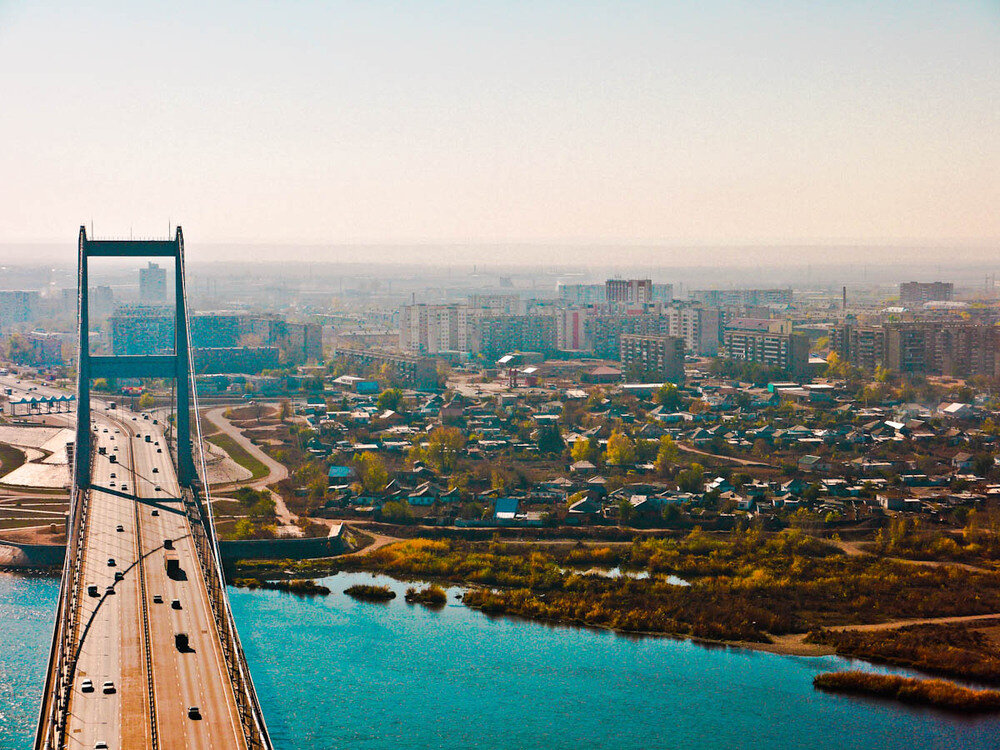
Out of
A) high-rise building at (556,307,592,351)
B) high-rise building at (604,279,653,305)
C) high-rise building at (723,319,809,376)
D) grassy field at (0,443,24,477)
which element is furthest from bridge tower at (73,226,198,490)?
high-rise building at (604,279,653,305)

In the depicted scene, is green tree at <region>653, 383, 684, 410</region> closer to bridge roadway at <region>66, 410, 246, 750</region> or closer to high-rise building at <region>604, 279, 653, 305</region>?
bridge roadway at <region>66, 410, 246, 750</region>

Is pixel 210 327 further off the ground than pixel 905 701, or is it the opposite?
pixel 210 327

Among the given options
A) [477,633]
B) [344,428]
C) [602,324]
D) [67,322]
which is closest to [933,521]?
[477,633]

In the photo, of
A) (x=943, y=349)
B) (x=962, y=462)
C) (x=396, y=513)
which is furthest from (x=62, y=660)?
(x=943, y=349)

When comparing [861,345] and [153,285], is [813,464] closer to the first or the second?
[861,345]


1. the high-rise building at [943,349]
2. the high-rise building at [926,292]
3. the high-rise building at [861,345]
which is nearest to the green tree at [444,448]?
the high-rise building at [943,349]

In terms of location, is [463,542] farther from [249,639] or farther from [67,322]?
[67,322]

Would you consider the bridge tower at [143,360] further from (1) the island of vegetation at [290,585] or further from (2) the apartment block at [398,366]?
(2) the apartment block at [398,366]
